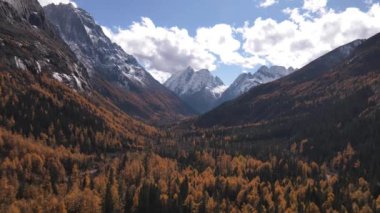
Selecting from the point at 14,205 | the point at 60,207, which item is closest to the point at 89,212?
the point at 60,207

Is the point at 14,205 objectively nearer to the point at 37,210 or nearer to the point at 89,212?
the point at 37,210

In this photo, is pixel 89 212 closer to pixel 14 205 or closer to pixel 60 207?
pixel 60 207

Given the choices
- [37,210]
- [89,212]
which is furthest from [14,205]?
[89,212]
